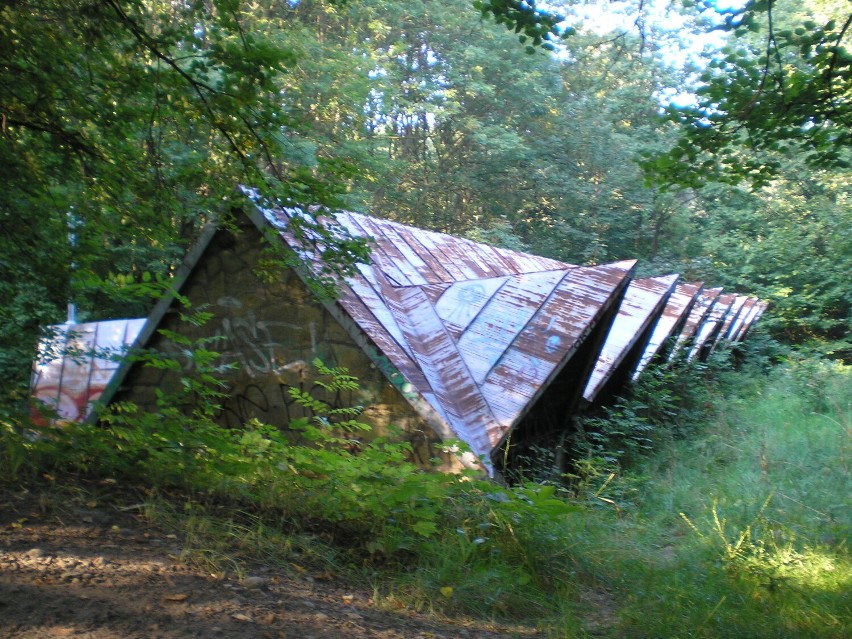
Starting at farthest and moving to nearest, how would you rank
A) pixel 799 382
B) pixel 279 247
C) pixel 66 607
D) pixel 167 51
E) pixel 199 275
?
pixel 799 382 → pixel 199 275 → pixel 279 247 → pixel 167 51 → pixel 66 607

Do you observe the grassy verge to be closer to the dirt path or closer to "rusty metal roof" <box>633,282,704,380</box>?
the dirt path

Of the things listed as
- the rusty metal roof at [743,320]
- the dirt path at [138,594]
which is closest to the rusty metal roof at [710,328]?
the rusty metal roof at [743,320]

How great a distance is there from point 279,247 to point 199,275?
2.48 metres

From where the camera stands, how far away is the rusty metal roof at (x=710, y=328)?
15.2m

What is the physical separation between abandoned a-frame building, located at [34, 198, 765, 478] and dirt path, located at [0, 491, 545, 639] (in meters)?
2.22

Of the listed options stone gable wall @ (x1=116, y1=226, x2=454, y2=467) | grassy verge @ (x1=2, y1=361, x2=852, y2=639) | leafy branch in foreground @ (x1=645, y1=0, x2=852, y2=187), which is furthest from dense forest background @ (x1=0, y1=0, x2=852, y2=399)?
grassy verge @ (x1=2, y1=361, x2=852, y2=639)

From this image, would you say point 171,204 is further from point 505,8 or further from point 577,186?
point 577,186

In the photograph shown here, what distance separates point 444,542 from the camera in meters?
4.39

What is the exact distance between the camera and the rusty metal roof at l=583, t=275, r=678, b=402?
8773mm

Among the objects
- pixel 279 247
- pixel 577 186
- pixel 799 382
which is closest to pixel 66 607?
pixel 279 247

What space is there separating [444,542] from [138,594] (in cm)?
182

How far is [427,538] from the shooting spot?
14.4 feet

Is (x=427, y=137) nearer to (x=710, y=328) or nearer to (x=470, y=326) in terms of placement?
(x=710, y=328)

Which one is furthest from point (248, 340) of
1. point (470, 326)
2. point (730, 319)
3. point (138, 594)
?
point (730, 319)
